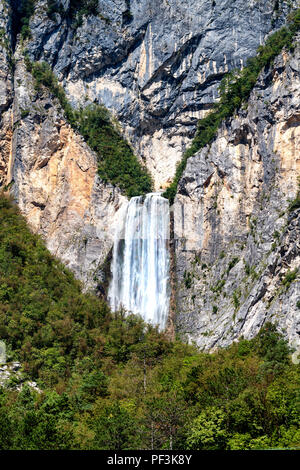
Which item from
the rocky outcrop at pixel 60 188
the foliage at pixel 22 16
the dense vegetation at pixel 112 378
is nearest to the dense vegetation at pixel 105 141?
the rocky outcrop at pixel 60 188

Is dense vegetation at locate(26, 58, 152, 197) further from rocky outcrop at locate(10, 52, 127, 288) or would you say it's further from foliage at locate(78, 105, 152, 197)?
rocky outcrop at locate(10, 52, 127, 288)

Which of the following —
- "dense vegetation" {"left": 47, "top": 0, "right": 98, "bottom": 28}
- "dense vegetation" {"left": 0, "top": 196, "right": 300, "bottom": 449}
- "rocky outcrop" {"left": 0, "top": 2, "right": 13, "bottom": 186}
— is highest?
"dense vegetation" {"left": 47, "top": 0, "right": 98, "bottom": 28}

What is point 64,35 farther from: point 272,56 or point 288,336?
point 288,336

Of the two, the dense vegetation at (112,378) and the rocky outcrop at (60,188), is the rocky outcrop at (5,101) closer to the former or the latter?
the rocky outcrop at (60,188)

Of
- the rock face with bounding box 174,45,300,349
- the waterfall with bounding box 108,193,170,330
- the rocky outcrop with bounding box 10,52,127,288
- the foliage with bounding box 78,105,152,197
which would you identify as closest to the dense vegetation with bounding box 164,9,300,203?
the rock face with bounding box 174,45,300,349

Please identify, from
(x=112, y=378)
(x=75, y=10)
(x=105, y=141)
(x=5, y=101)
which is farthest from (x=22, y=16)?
(x=112, y=378)

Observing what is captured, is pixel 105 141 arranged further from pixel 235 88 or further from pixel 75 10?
pixel 75 10
